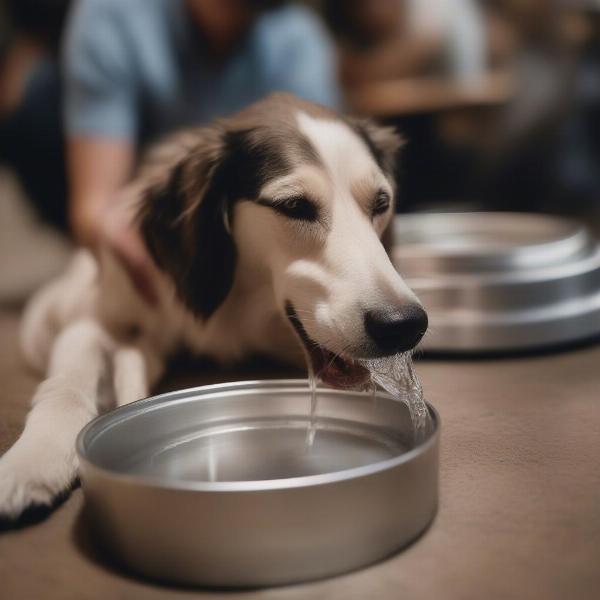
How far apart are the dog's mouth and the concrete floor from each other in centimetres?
20

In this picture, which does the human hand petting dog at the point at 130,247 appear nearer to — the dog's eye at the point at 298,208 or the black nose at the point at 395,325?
the dog's eye at the point at 298,208

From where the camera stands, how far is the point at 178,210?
1.67 m

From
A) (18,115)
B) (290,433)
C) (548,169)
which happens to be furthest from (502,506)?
(548,169)

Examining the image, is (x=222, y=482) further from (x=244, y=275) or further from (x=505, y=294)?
(x=505, y=294)

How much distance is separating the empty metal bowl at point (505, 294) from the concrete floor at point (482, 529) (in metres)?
0.24

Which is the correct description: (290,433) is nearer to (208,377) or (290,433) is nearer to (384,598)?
(384,598)

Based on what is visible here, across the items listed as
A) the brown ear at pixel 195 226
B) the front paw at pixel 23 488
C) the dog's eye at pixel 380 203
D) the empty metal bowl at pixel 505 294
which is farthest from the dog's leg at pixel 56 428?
the empty metal bowl at pixel 505 294

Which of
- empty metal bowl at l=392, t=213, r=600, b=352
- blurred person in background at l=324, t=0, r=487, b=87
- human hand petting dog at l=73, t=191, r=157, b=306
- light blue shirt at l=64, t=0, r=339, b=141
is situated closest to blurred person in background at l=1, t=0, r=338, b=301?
light blue shirt at l=64, t=0, r=339, b=141

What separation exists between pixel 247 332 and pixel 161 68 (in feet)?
4.27

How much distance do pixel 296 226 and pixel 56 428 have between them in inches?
21.8

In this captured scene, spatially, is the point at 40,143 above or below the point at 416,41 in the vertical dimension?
below

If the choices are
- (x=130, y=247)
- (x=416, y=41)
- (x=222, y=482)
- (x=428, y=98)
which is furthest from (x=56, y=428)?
(x=416, y=41)

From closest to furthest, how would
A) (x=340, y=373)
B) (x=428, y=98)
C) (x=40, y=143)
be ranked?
(x=340, y=373), (x=40, y=143), (x=428, y=98)

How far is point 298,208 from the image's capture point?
4.98 feet
